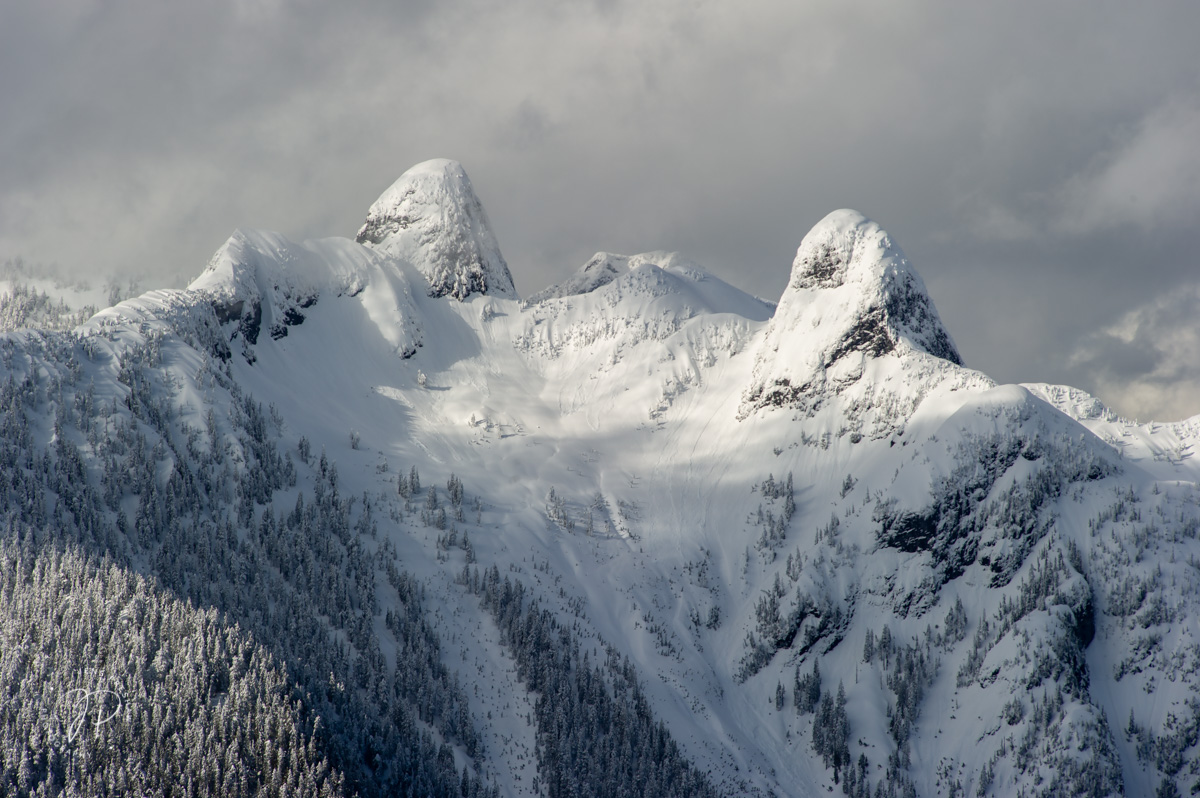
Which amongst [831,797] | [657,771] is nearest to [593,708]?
[657,771]

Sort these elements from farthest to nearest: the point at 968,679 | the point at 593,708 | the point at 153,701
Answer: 1. the point at 968,679
2. the point at 593,708
3. the point at 153,701

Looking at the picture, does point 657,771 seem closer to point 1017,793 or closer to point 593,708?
point 593,708

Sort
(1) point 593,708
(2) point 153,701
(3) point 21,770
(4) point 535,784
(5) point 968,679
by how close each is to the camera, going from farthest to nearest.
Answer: (5) point 968,679 < (1) point 593,708 < (4) point 535,784 < (2) point 153,701 < (3) point 21,770

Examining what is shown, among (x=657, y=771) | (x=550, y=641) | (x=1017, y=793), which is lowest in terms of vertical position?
(x=1017, y=793)

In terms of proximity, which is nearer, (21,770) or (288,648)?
(21,770)

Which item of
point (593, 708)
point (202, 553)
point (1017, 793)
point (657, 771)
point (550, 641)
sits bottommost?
point (1017, 793)

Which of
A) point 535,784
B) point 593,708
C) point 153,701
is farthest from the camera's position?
point 593,708

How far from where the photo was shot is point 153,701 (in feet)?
434

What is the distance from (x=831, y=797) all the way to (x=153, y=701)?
120286 millimetres

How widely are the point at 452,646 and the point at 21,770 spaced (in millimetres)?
81139

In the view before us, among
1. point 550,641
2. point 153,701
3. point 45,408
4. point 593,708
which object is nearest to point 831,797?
point 593,708

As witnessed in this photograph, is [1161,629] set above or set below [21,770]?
below

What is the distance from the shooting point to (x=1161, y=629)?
187500mm

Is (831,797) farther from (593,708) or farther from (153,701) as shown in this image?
(153,701)
